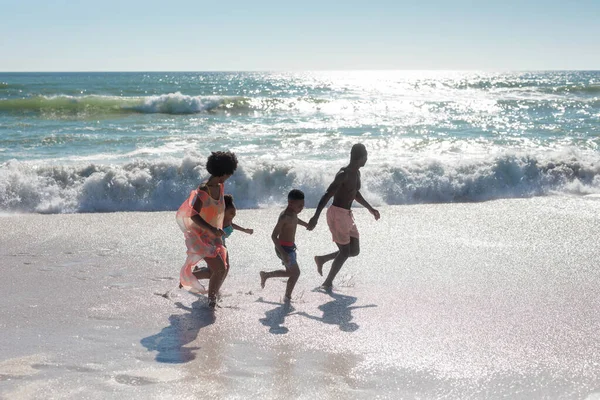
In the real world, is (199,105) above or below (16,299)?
above

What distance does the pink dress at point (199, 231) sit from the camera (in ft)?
15.7

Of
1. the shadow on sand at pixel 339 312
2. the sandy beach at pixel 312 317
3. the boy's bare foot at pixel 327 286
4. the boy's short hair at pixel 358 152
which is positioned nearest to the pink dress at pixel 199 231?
the sandy beach at pixel 312 317

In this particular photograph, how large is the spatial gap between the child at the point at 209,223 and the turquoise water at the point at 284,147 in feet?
15.1

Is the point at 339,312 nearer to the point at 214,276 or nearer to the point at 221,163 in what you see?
the point at 214,276

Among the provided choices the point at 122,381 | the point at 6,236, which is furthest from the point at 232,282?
the point at 6,236

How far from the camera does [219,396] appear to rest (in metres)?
3.49

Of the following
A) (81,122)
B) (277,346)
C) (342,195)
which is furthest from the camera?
(81,122)

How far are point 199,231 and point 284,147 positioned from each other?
10.4 metres

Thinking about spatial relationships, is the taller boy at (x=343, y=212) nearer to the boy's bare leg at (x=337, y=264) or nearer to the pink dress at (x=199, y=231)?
the boy's bare leg at (x=337, y=264)

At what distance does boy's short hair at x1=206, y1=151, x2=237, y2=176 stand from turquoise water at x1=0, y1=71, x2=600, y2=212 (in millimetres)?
4883

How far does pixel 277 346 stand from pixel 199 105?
2202 cm

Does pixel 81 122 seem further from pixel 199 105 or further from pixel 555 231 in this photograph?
pixel 555 231

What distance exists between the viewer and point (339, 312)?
4938 mm

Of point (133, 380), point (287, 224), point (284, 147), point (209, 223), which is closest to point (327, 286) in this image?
point (287, 224)
